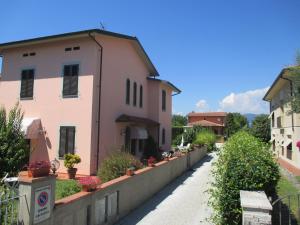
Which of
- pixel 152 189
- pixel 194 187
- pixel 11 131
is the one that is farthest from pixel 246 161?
pixel 11 131

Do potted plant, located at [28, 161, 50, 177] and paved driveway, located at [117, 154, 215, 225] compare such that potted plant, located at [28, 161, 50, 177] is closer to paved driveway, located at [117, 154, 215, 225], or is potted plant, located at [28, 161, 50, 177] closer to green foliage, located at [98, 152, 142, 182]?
paved driveway, located at [117, 154, 215, 225]

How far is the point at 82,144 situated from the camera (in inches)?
694

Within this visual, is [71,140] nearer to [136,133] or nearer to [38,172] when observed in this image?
[136,133]

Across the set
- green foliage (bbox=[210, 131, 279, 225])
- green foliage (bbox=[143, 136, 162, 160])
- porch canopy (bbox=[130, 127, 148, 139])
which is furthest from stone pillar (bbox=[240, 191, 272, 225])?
green foliage (bbox=[143, 136, 162, 160])

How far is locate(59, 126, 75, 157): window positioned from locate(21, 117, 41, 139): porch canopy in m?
1.77

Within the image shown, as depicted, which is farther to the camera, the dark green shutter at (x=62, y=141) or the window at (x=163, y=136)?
the window at (x=163, y=136)

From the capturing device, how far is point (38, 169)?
5754mm

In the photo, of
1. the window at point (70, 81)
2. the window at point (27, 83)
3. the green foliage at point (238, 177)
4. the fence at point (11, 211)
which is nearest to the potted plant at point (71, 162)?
the window at point (70, 81)

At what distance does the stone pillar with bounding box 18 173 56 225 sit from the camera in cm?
539

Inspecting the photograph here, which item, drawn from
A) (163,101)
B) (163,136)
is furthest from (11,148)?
(163,136)

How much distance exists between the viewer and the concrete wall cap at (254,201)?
18.5 ft

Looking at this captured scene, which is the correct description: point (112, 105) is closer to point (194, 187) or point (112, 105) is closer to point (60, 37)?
point (60, 37)

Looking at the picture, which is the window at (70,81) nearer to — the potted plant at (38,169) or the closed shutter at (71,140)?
the closed shutter at (71,140)

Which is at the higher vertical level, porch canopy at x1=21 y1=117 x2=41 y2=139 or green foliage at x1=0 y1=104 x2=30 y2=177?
porch canopy at x1=21 y1=117 x2=41 y2=139
